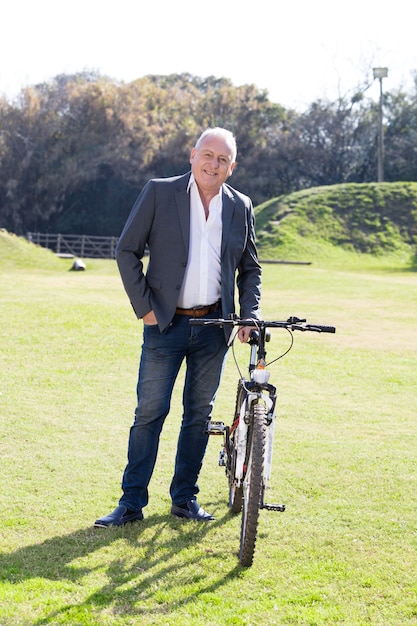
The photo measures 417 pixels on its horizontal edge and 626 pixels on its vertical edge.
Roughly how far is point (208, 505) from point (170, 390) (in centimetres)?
97

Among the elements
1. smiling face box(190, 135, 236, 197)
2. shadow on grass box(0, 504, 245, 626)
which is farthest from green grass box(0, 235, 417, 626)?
smiling face box(190, 135, 236, 197)

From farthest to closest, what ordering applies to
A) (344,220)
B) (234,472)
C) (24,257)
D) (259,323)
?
(344,220) → (24,257) → (234,472) → (259,323)

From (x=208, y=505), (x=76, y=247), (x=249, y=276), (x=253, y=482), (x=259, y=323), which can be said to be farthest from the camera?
(x=76, y=247)

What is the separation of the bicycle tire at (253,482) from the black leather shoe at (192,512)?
0.74m

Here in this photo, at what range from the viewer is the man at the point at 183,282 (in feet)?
15.2

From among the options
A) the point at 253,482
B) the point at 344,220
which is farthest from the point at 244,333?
the point at 344,220

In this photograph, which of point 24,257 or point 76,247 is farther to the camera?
point 76,247

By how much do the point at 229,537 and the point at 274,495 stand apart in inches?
36.7

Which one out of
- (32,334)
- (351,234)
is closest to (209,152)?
(32,334)

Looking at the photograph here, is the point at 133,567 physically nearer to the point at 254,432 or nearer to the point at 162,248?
the point at 254,432

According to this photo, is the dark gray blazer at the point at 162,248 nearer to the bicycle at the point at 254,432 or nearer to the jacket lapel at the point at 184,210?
the jacket lapel at the point at 184,210

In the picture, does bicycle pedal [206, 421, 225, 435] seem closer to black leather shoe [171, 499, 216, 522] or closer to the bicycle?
the bicycle

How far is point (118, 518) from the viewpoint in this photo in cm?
484

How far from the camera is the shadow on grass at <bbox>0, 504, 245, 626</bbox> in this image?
12.7 ft
